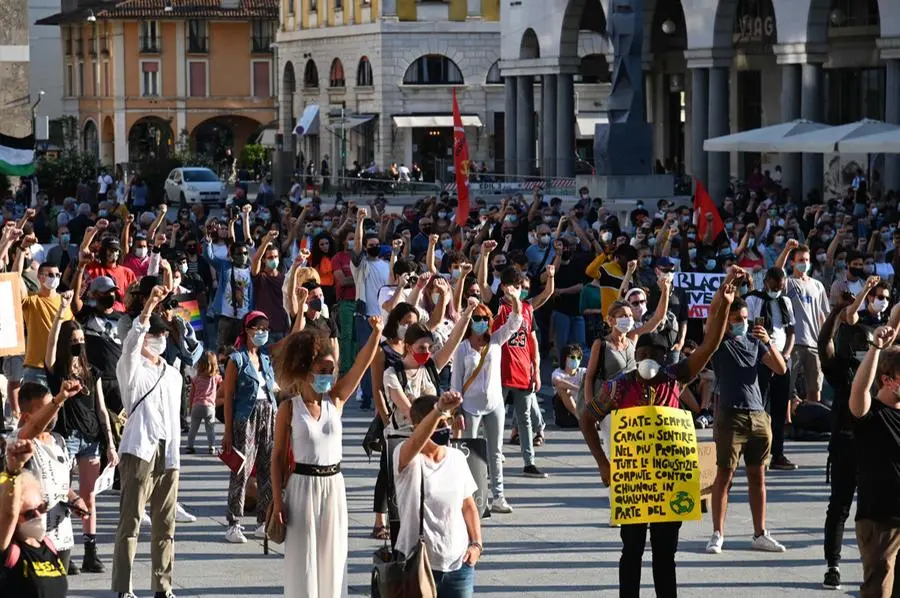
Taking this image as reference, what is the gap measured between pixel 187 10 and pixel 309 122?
776 inches

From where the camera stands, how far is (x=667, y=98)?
181ft

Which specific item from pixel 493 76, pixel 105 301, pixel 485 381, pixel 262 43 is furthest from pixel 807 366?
pixel 262 43

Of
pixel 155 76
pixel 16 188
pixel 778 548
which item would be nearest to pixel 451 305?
pixel 778 548

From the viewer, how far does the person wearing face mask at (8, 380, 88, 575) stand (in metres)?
8.81

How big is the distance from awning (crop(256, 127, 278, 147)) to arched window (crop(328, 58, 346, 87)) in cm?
960

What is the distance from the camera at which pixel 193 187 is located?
56281 millimetres

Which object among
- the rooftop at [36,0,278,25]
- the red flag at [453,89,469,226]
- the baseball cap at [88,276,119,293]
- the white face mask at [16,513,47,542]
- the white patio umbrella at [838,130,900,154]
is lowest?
the white face mask at [16,513,47,542]

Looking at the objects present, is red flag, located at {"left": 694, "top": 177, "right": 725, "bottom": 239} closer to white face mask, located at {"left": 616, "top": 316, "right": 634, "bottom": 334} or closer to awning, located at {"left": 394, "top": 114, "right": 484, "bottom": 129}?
white face mask, located at {"left": 616, "top": 316, "right": 634, "bottom": 334}

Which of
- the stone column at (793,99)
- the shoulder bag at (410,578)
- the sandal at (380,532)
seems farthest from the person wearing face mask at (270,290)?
the stone column at (793,99)

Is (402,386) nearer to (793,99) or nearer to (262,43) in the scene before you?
(793,99)

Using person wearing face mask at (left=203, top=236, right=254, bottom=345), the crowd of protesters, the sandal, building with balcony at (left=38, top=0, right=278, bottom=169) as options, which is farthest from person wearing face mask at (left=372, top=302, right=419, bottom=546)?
building with balcony at (left=38, top=0, right=278, bottom=169)

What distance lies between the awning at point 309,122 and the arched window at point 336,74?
1.20m

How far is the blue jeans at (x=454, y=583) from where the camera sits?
8.80 meters

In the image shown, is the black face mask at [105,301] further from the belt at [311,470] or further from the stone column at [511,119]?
the stone column at [511,119]
